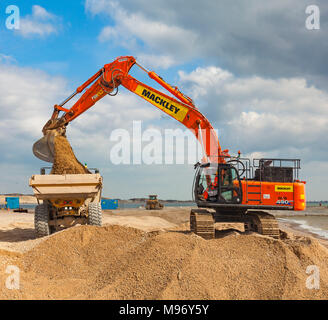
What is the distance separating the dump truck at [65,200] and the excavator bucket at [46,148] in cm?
65

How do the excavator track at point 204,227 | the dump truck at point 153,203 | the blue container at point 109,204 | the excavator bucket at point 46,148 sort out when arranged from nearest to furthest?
1. the excavator track at point 204,227
2. the excavator bucket at point 46,148
3. the dump truck at point 153,203
4. the blue container at point 109,204

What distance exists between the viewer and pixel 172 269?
646 centimetres

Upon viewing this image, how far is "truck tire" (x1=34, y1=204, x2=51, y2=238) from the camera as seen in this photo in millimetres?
11938

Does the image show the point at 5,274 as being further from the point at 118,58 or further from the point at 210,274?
the point at 118,58

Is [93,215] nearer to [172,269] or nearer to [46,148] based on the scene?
[46,148]

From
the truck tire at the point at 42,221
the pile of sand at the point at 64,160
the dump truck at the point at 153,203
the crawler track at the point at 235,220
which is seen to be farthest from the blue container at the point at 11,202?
the crawler track at the point at 235,220

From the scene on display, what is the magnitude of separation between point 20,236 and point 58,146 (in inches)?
185

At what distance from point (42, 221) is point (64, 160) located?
2328 millimetres

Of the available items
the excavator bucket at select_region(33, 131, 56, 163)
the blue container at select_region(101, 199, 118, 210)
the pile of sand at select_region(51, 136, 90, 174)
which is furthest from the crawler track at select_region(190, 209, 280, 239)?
the blue container at select_region(101, 199, 118, 210)

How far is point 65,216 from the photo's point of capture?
40.7 ft

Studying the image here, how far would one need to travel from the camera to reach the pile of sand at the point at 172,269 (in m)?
5.94

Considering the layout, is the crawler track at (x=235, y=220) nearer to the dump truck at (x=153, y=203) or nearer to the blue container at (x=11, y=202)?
the dump truck at (x=153, y=203)

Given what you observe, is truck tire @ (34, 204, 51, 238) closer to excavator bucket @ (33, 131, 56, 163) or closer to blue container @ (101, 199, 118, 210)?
excavator bucket @ (33, 131, 56, 163)
